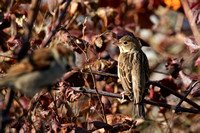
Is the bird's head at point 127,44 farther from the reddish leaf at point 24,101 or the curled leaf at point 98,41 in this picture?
the reddish leaf at point 24,101

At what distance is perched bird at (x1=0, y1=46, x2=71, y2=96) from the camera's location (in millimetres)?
2191

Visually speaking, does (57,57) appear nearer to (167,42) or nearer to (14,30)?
(14,30)

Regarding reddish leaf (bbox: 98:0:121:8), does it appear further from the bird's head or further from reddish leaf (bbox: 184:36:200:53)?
reddish leaf (bbox: 184:36:200:53)

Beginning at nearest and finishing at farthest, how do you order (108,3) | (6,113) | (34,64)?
1. (6,113)
2. (34,64)
3. (108,3)

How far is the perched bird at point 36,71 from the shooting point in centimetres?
219

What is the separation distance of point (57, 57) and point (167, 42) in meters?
4.17

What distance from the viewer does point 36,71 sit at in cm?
228

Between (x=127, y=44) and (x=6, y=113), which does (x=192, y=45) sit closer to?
(x=127, y=44)

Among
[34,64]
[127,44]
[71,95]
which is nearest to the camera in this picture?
[34,64]

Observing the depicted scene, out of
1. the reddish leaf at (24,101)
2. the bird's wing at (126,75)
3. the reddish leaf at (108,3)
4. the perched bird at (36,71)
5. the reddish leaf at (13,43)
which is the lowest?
the reddish leaf at (24,101)

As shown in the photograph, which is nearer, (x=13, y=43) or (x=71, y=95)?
(x=71, y=95)

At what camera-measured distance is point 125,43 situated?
13.3ft

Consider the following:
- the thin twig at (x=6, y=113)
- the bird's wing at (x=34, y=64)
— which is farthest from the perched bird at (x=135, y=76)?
the thin twig at (x=6, y=113)

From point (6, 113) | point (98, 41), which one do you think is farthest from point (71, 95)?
point (6, 113)
